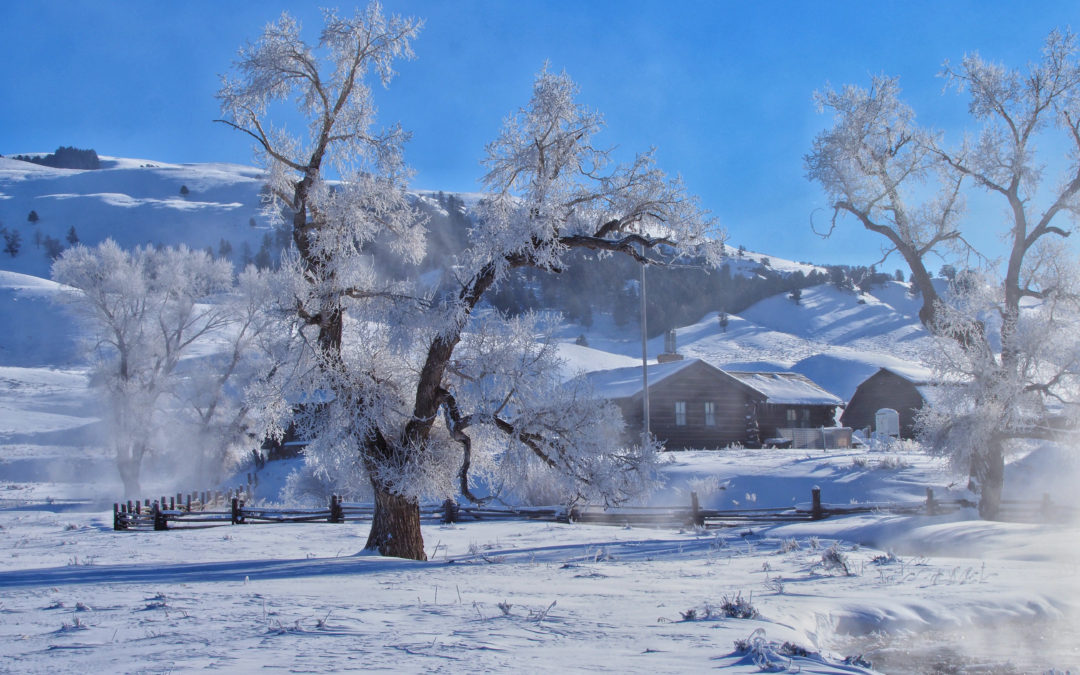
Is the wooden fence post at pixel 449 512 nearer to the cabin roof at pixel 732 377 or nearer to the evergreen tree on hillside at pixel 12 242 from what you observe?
the cabin roof at pixel 732 377

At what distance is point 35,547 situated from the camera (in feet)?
50.1

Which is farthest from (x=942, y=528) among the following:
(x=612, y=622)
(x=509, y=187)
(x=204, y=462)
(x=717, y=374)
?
(x=204, y=462)

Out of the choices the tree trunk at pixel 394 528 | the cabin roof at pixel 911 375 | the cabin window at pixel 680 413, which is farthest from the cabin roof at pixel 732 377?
the tree trunk at pixel 394 528

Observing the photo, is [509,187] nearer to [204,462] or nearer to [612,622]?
[612,622]

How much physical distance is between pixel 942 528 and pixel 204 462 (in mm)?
32620

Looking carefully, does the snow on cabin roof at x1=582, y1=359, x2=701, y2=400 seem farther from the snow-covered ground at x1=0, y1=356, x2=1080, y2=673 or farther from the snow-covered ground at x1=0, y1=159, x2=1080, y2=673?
the snow-covered ground at x1=0, y1=356, x2=1080, y2=673

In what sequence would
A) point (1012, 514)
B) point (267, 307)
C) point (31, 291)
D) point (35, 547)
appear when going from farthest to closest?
point (31, 291) → point (1012, 514) → point (35, 547) → point (267, 307)

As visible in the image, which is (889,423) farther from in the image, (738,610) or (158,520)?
(738,610)

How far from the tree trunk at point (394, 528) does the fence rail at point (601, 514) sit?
7.36m

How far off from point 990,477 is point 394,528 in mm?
15771

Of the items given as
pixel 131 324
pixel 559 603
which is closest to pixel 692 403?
pixel 131 324

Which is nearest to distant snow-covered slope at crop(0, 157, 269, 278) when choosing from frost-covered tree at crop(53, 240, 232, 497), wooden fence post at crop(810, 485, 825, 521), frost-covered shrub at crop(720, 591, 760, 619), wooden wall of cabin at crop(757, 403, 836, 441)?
frost-covered tree at crop(53, 240, 232, 497)

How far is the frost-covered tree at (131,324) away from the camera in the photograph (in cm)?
3309

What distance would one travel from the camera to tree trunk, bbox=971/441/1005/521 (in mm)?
19531
